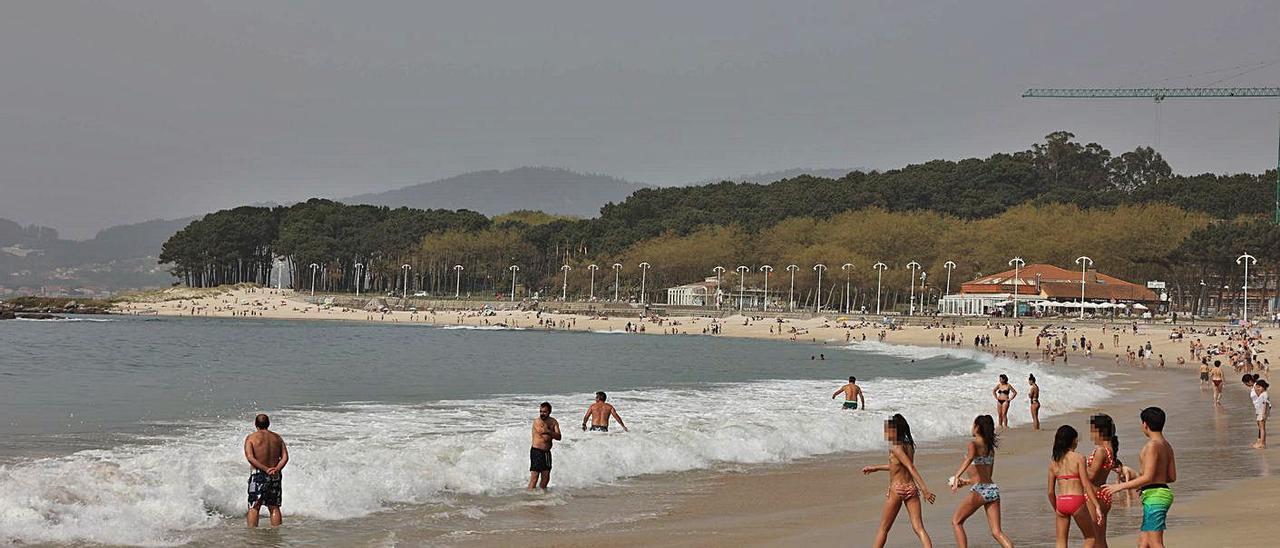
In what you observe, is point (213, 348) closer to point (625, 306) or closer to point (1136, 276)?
point (625, 306)

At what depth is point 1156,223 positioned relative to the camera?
120375 millimetres

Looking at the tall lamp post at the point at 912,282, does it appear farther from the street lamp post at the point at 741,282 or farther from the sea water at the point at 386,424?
the sea water at the point at 386,424

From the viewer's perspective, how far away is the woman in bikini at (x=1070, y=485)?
26.5ft

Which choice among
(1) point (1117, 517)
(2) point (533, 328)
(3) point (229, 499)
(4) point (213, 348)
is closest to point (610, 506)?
(3) point (229, 499)

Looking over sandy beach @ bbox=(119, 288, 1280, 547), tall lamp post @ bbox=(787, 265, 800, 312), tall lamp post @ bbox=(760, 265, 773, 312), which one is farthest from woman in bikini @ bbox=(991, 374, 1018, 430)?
tall lamp post @ bbox=(760, 265, 773, 312)

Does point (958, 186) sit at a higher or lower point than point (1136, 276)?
higher

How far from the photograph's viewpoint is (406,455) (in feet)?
49.6

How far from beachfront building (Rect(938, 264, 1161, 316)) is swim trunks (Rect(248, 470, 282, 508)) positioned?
91666mm

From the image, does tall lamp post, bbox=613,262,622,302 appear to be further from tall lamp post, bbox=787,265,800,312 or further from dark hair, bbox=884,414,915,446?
dark hair, bbox=884,414,915,446

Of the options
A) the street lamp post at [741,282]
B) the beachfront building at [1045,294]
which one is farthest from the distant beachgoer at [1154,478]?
the street lamp post at [741,282]

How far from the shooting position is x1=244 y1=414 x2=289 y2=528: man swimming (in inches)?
446

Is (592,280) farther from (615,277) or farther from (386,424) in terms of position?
(386,424)

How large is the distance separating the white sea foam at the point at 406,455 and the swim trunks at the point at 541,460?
55cm

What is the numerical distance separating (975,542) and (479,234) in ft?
490
